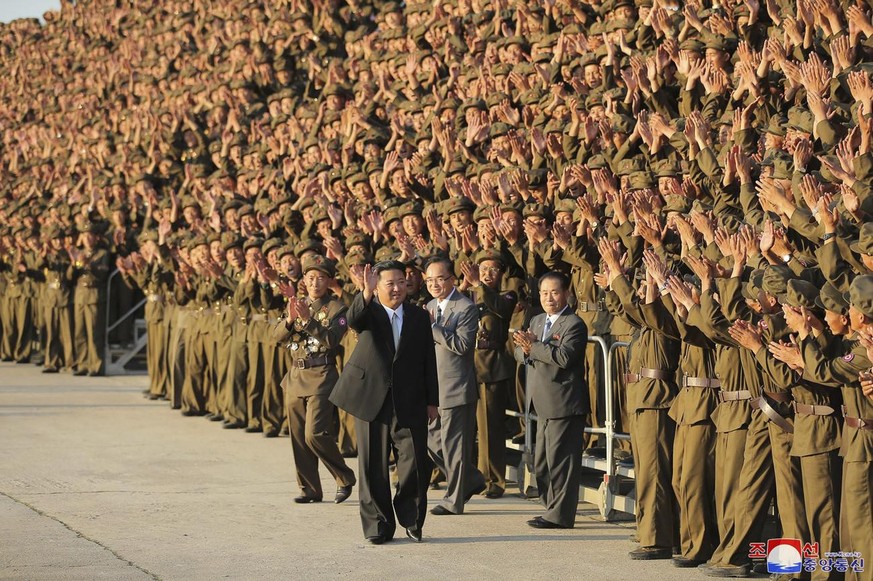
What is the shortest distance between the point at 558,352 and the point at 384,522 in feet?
5.56

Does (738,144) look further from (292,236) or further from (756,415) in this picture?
(292,236)

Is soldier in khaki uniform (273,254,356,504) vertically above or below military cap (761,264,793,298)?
below

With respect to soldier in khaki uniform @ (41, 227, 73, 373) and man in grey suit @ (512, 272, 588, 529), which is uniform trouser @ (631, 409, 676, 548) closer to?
man in grey suit @ (512, 272, 588, 529)

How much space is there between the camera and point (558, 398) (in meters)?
9.06

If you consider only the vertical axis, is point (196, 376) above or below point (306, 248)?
below

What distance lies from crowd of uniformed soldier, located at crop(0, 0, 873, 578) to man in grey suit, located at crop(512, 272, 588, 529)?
0.48 meters

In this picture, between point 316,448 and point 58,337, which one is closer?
point 316,448

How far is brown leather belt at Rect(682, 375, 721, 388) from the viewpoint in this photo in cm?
791

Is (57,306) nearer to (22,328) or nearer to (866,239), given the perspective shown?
(22,328)

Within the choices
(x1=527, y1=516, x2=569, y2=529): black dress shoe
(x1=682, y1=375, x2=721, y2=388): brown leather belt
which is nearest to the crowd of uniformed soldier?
(x1=682, y1=375, x2=721, y2=388): brown leather belt

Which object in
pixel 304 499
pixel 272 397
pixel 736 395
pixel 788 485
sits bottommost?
pixel 304 499

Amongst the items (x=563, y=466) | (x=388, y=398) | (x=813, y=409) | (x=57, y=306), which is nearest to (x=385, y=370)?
(x=388, y=398)

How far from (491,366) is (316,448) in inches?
61.0

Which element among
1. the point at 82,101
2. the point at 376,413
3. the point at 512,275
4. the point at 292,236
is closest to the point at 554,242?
the point at 512,275
